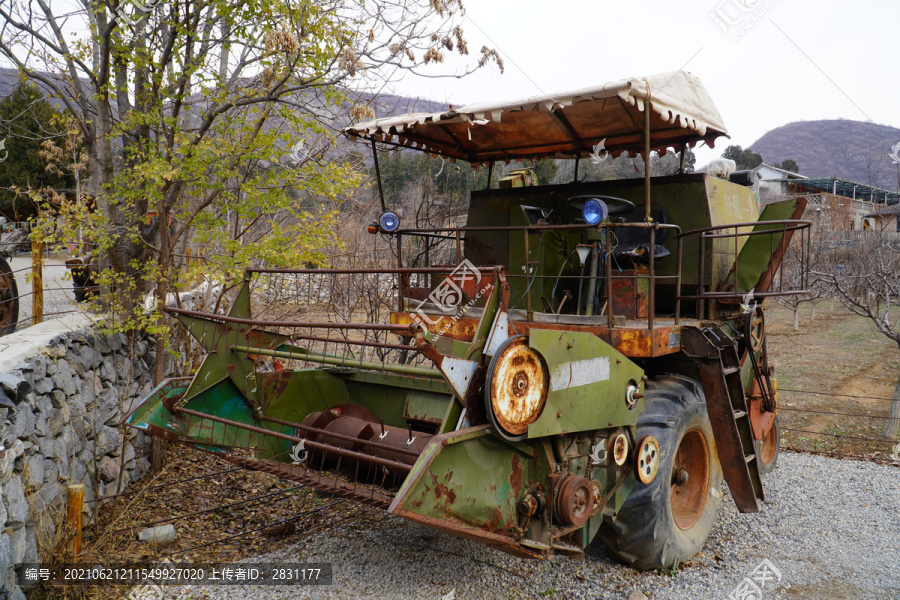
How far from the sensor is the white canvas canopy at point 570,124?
4.07 meters

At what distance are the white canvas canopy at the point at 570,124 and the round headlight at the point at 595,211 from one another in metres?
0.69

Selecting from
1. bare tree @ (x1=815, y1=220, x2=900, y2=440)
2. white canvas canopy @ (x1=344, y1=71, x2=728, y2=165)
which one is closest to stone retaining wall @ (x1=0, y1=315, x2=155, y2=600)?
white canvas canopy @ (x1=344, y1=71, x2=728, y2=165)

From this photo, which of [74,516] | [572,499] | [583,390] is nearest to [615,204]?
[583,390]

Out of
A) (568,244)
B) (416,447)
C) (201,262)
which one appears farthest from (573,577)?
(201,262)

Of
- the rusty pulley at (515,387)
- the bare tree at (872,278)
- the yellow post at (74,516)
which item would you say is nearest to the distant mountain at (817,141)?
the bare tree at (872,278)

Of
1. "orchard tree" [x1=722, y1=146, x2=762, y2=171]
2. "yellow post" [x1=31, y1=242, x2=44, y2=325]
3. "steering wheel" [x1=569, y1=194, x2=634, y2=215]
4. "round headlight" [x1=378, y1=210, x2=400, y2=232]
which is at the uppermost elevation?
"orchard tree" [x1=722, y1=146, x2=762, y2=171]

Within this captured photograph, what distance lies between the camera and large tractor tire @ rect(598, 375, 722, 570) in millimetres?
4055

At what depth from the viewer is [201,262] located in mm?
5672

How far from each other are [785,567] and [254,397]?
4224 millimetres

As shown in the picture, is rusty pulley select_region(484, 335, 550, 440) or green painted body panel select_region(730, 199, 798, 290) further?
green painted body panel select_region(730, 199, 798, 290)

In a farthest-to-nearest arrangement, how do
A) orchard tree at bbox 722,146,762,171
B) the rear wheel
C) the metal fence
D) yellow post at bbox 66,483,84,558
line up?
orchard tree at bbox 722,146,762,171 < the rear wheel < the metal fence < yellow post at bbox 66,483,84,558

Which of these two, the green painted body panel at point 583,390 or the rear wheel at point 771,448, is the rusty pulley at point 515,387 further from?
the rear wheel at point 771,448

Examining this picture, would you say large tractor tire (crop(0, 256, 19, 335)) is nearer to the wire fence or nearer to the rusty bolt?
the wire fence

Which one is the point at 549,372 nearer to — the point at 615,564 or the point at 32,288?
the point at 615,564
